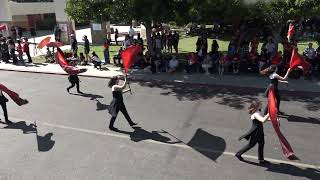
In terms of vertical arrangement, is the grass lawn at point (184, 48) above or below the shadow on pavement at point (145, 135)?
above

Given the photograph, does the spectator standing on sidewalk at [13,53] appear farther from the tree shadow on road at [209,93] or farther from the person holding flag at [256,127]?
the person holding flag at [256,127]

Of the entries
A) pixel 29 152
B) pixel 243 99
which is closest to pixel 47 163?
pixel 29 152

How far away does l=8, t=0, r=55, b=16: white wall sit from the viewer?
4266cm

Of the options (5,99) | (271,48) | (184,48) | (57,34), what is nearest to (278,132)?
(5,99)

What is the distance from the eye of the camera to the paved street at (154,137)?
29.7ft

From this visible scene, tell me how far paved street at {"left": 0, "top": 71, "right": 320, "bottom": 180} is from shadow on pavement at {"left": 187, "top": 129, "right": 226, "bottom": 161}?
2 centimetres

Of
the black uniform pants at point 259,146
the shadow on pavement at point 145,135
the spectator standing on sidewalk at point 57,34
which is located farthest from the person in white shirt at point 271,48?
the spectator standing on sidewalk at point 57,34

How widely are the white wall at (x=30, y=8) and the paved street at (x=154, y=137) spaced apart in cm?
2980

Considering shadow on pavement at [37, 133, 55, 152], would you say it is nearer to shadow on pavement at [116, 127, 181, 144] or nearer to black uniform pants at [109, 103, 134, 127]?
black uniform pants at [109, 103, 134, 127]

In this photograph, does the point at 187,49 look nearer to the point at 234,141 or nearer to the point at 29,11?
the point at 234,141

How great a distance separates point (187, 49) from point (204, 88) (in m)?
10.5

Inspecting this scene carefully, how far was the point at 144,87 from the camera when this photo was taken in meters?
16.9

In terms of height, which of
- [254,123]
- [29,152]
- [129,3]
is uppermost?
[129,3]

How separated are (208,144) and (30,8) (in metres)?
38.7
